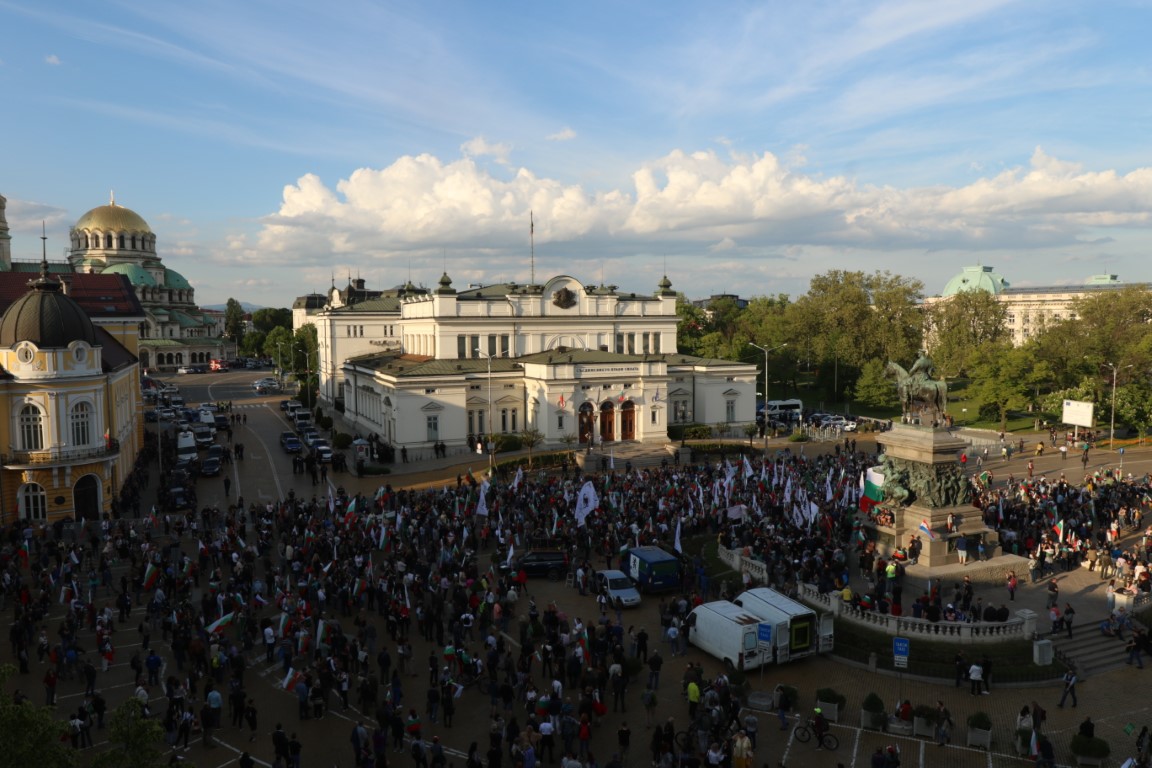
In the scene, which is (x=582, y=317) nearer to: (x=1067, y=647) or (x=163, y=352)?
(x=1067, y=647)

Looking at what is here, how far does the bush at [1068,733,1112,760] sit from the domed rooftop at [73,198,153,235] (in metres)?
148

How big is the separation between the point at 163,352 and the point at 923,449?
5175 inches

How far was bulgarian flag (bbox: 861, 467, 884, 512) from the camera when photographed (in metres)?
30.8

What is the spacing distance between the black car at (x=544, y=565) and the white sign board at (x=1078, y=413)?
42.7m

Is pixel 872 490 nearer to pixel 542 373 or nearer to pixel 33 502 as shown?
pixel 542 373

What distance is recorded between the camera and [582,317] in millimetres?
64000

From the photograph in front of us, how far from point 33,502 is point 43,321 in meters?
7.57

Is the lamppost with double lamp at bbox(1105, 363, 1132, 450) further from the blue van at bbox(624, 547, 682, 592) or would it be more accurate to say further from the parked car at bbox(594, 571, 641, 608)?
the parked car at bbox(594, 571, 641, 608)

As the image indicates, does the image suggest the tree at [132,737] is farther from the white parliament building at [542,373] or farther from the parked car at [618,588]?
the white parliament building at [542,373]

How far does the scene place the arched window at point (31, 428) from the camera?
34500 millimetres

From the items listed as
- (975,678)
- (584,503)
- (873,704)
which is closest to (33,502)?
(584,503)

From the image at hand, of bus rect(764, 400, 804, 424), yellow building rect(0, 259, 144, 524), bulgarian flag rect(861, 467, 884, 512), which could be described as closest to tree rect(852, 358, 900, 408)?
bus rect(764, 400, 804, 424)

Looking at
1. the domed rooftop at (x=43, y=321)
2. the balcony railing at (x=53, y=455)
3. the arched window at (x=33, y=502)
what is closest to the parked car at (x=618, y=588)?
the balcony railing at (x=53, y=455)

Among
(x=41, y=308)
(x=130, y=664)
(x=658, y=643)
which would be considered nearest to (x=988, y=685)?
(x=658, y=643)
